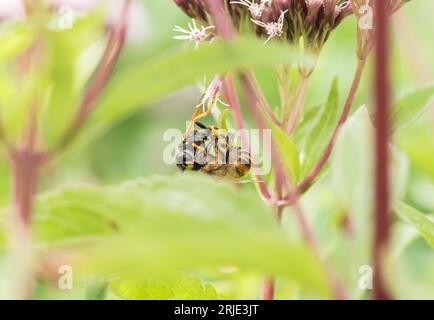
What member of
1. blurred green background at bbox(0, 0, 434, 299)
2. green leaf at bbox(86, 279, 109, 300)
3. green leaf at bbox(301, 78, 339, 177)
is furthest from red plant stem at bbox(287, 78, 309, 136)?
blurred green background at bbox(0, 0, 434, 299)

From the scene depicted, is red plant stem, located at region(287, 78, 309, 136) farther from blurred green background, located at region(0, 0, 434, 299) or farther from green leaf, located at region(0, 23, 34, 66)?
blurred green background, located at region(0, 0, 434, 299)

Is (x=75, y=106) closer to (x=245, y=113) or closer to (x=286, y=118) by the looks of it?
(x=286, y=118)

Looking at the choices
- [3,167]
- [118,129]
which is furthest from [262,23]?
[118,129]

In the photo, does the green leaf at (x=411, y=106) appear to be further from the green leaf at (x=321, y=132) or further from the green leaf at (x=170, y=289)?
the green leaf at (x=170, y=289)

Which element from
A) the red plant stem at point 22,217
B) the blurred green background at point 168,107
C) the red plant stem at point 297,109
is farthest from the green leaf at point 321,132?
the blurred green background at point 168,107

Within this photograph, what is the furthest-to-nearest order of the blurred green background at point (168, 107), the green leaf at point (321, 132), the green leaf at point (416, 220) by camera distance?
the blurred green background at point (168, 107), the green leaf at point (321, 132), the green leaf at point (416, 220)
